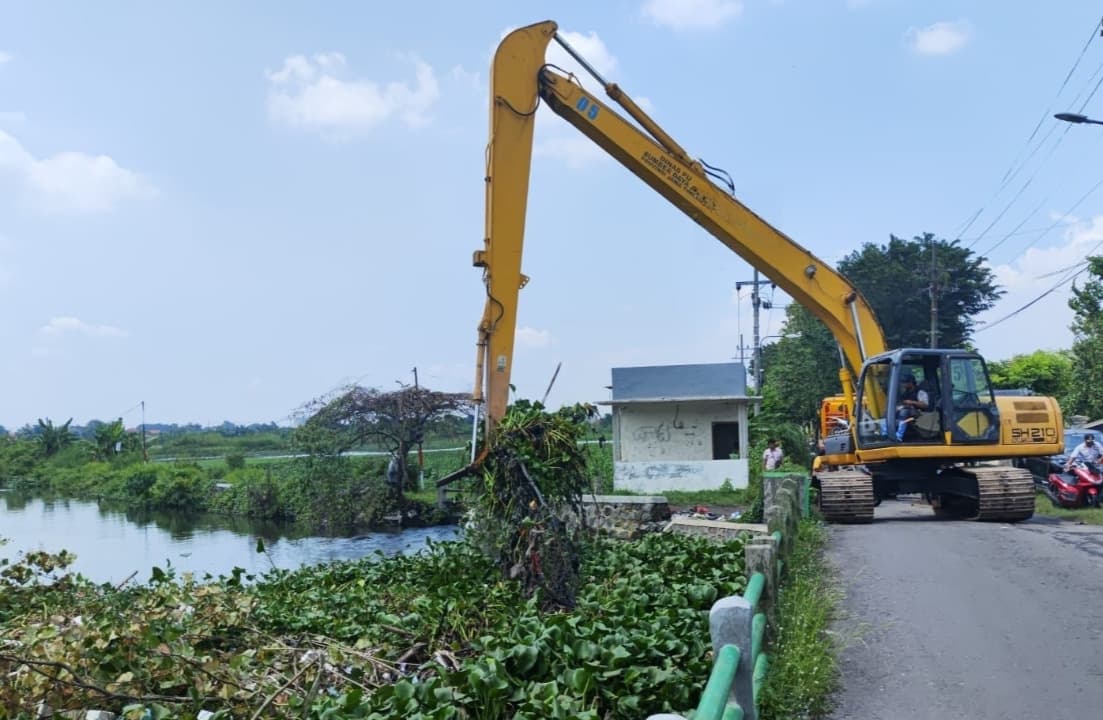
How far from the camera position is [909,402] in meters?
12.7

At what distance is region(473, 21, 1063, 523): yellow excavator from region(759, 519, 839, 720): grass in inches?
228

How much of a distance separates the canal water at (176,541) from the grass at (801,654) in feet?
26.1

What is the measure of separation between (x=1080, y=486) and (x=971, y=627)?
35.4ft

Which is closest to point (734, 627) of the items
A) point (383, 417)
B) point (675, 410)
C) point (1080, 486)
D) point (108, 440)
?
point (1080, 486)

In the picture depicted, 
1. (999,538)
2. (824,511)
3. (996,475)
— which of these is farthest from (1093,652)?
(996,475)

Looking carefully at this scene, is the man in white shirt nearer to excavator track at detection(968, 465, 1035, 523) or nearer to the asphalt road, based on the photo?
excavator track at detection(968, 465, 1035, 523)

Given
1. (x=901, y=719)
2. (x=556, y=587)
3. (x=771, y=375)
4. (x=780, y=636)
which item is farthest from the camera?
(x=771, y=375)

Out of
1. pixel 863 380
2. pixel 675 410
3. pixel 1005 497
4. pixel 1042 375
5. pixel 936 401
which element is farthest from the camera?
pixel 1042 375

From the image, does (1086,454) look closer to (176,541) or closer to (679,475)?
(679,475)

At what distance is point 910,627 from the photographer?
6.09 m

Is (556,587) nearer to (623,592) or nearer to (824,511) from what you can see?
(623,592)

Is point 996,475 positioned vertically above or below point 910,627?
above

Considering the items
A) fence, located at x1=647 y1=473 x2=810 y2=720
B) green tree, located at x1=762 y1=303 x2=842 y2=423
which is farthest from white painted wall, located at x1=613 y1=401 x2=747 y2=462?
fence, located at x1=647 y1=473 x2=810 y2=720

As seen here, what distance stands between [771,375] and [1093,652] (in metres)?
35.1
